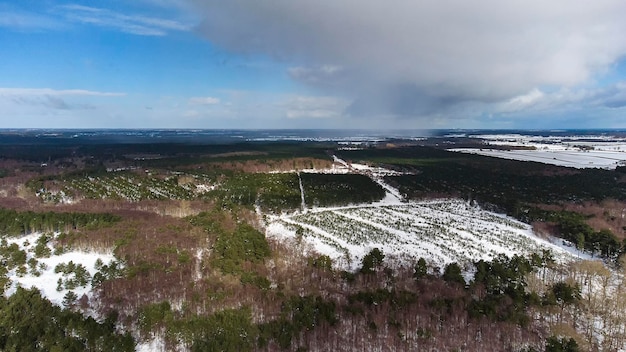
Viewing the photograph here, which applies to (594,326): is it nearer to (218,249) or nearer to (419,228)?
(419,228)

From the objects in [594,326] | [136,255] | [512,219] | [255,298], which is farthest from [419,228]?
[136,255]

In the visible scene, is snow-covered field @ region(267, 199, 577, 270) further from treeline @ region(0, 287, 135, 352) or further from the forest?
treeline @ region(0, 287, 135, 352)

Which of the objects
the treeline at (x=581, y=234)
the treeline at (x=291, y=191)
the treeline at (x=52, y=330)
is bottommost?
the treeline at (x=52, y=330)

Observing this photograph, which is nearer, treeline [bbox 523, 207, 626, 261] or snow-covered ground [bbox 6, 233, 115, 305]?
snow-covered ground [bbox 6, 233, 115, 305]

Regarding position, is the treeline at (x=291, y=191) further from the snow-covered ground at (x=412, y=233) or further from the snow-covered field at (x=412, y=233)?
the snow-covered field at (x=412, y=233)

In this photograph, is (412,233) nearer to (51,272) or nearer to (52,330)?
(52,330)

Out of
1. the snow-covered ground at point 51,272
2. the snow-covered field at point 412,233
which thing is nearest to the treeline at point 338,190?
the snow-covered field at point 412,233

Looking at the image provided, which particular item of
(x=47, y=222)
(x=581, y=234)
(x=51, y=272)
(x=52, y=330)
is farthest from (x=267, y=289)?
(x=581, y=234)

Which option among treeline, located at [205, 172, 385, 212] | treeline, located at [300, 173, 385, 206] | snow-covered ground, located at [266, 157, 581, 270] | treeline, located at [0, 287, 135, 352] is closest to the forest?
treeline, located at [0, 287, 135, 352]
